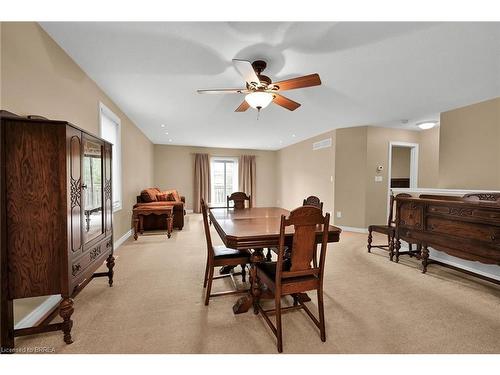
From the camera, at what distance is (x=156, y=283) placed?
2.33 m

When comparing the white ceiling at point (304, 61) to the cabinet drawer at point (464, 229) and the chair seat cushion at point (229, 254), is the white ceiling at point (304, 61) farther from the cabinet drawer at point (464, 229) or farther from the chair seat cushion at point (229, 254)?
the chair seat cushion at point (229, 254)

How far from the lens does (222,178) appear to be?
805 cm

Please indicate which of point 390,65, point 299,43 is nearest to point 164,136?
point 299,43

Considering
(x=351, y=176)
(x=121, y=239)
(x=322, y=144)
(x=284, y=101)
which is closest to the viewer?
(x=284, y=101)

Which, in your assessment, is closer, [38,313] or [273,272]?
[273,272]

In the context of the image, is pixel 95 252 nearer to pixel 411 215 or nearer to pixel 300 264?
pixel 300 264

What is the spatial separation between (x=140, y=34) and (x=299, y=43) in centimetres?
134

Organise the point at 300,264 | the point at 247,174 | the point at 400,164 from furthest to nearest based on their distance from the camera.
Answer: the point at 247,174, the point at 400,164, the point at 300,264

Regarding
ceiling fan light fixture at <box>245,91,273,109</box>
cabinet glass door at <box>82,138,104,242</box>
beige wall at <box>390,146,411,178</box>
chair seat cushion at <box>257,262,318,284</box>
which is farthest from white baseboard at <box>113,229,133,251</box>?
beige wall at <box>390,146,411,178</box>

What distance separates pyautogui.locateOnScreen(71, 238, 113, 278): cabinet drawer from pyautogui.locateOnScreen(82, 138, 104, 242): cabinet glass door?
4.2 inches

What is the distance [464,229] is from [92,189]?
3.66m

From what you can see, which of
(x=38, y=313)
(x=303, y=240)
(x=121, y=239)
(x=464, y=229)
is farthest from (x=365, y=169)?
(x=38, y=313)

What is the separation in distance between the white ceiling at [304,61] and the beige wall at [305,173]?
6.05 ft

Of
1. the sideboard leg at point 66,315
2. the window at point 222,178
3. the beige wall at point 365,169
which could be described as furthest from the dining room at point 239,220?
the window at point 222,178
